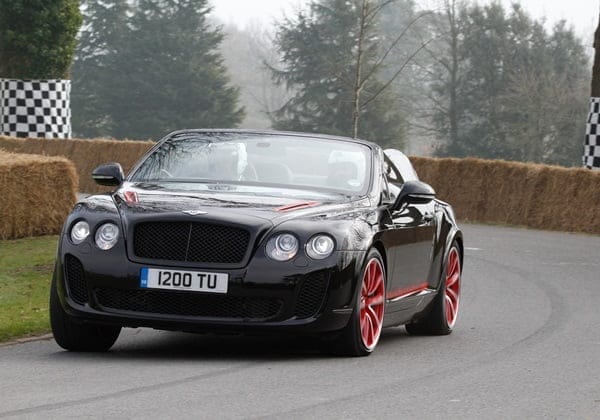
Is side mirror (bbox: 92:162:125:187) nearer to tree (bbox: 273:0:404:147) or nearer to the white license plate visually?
the white license plate

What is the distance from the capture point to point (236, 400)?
22.1 ft

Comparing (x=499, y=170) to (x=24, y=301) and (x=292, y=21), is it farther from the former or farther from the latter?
(x=292, y=21)

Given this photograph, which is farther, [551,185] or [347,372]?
[551,185]

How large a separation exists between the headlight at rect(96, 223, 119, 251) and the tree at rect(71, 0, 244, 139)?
62.9m

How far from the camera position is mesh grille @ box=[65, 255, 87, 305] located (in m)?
8.30

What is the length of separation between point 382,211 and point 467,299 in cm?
451

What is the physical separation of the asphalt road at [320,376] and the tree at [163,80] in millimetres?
60516

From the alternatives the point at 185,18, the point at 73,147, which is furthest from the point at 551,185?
the point at 185,18

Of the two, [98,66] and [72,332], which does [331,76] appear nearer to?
[98,66]

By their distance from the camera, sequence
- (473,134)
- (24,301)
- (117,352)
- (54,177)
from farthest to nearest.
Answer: (473,134) → (54,177) → (24,301) → (117,352)

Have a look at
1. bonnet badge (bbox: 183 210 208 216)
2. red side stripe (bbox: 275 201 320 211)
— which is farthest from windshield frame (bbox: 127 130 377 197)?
bonnet badge (bbox: 183 210 208 216)

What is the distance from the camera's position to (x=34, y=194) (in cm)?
1892

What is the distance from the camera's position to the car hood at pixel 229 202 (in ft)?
27.2

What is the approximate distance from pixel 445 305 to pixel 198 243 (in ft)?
9.96
